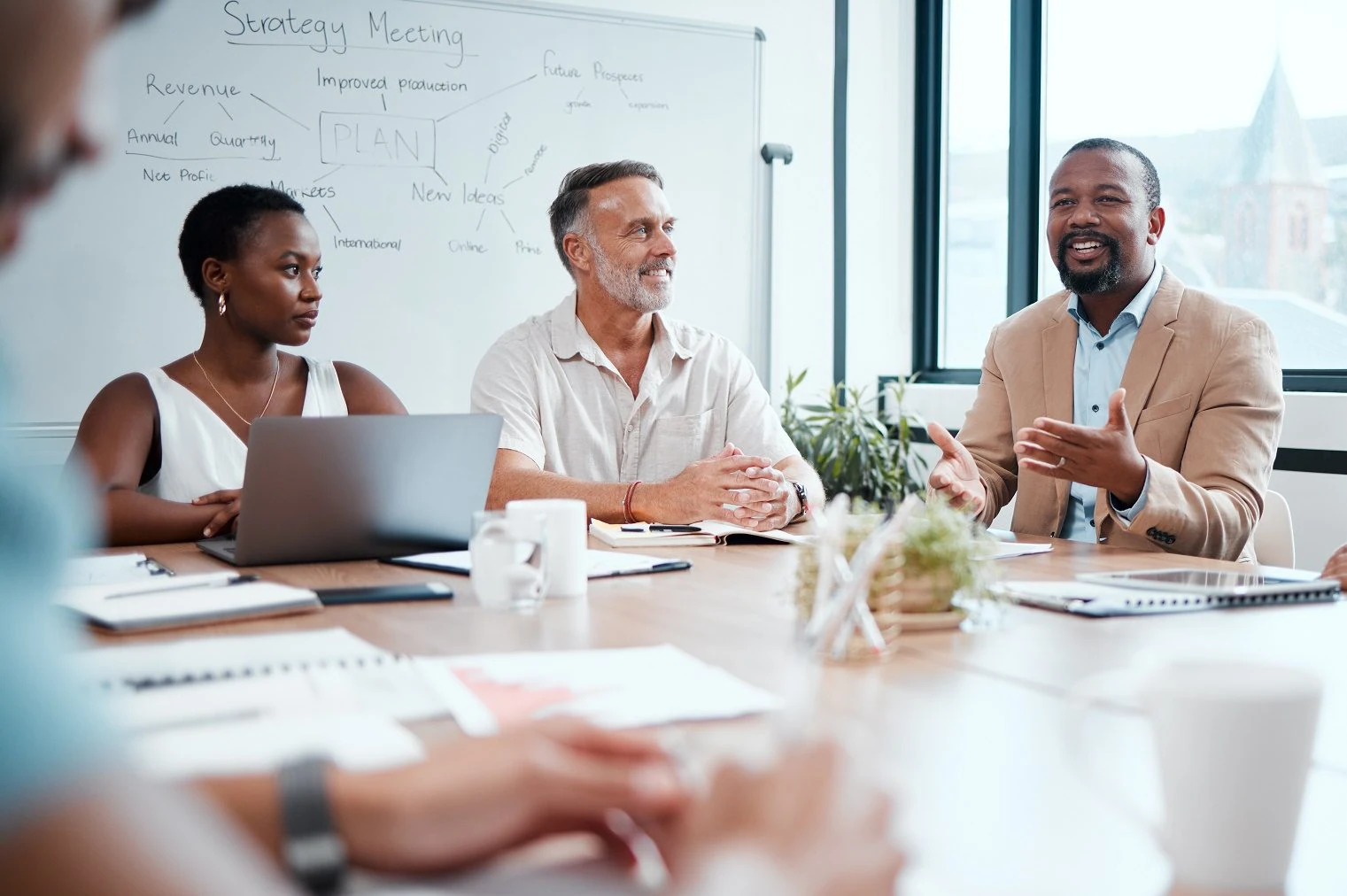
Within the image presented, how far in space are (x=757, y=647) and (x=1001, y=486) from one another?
1553 mm

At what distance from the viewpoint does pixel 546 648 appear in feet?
3.87

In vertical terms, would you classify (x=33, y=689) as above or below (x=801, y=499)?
above

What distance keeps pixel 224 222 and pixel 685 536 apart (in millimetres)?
1278

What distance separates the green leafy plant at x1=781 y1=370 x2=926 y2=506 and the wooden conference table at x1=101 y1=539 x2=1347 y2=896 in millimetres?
2248

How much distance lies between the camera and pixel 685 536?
2.07 meters

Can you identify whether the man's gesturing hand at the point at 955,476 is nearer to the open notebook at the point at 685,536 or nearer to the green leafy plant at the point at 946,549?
the open notebook at the point at 685,536

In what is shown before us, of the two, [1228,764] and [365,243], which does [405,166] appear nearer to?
[365,243]

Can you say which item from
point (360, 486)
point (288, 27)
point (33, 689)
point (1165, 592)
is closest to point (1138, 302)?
point (1165, 592)

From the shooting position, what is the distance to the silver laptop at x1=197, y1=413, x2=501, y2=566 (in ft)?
5.19

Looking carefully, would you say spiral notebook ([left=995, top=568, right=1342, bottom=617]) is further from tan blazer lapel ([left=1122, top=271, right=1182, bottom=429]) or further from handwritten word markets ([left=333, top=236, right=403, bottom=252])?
handwritten word markets ([left=333, top=236, right=403, bottom=252])

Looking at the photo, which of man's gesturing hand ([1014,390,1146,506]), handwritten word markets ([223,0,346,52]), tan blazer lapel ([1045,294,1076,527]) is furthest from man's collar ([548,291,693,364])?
handwritten word markets ([223,0,346,52])

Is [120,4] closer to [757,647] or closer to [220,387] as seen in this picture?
[757,647]

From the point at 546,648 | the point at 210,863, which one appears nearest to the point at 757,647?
Answer: the point at 546,648

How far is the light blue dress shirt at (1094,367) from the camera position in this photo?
8.45 feet
